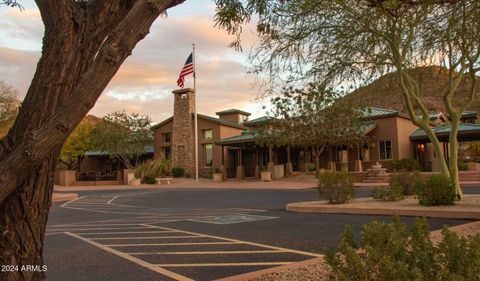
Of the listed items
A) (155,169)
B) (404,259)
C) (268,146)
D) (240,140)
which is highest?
(240,140)

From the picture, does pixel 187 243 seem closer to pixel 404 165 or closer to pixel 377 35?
pixel 377 35

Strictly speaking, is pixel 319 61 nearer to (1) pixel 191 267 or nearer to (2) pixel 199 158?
(1) pixel 191 267

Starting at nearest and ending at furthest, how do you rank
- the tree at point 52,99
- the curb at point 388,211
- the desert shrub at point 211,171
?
the tree at point 52,99 < the curb at point 388,211 < the desert shrub at point 211,171

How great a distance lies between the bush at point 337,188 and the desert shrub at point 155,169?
96.0 ft

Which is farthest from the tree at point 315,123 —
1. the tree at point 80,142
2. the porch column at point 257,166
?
the tree at point 80,142

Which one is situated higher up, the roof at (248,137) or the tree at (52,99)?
the roof at (248,137)

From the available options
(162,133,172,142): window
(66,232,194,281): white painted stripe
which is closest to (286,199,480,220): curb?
(66,232,194,281): white painted stripe

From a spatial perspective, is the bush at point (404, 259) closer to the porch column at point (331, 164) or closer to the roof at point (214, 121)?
the porch column at point (331, 164)

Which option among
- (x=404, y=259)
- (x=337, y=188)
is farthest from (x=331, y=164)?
(x=404, y=259)

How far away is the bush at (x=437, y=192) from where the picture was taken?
12875 millimetres

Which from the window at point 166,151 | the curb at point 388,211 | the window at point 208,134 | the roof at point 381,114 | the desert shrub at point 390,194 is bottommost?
the curb at point 388,211

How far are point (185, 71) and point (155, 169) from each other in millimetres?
9426

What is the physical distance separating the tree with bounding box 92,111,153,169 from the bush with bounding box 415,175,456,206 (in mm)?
35235

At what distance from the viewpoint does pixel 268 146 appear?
38625 mm
